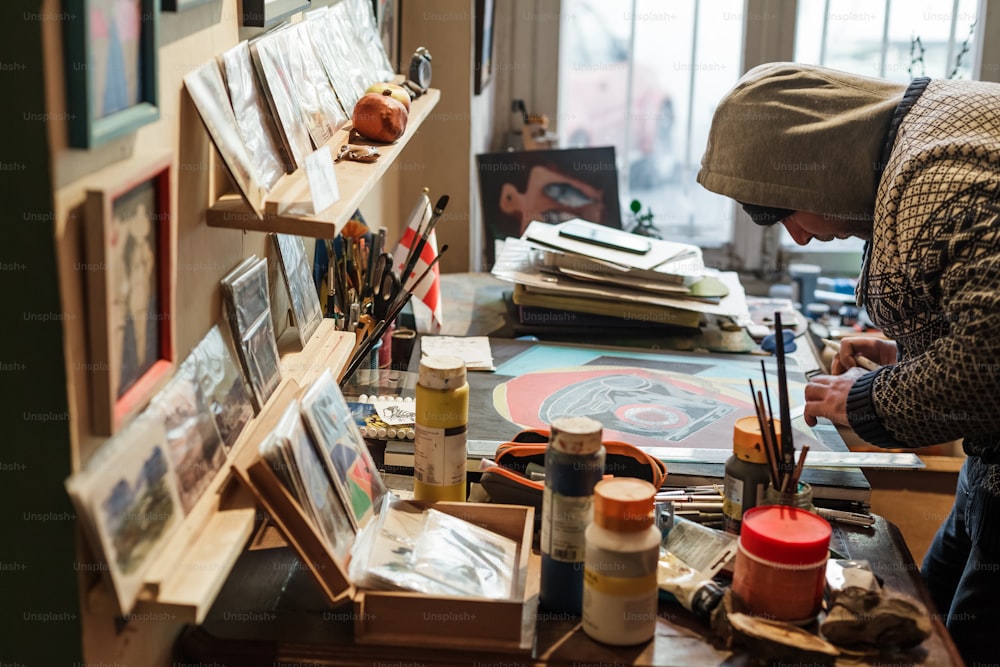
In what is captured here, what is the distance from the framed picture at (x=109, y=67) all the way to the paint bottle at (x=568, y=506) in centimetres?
59

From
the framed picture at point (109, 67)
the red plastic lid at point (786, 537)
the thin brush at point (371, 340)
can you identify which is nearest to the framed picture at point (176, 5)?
the framed picture at point (109, 67)

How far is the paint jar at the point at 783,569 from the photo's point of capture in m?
1.26

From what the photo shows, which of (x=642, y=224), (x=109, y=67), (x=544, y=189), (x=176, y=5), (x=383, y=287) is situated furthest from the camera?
(x=642, y=224)

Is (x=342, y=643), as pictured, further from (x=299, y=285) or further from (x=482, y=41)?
(x=482, y=41)

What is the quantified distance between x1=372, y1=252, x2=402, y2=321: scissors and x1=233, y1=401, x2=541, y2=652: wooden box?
792mm

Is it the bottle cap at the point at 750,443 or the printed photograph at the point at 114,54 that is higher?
the printed photograph at the point at 114,54

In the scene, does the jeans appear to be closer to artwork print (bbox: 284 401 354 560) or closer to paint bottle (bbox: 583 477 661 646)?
paint bottle (bbox: 583 477 661 646)

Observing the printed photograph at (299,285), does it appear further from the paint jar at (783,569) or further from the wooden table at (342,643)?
the paint jar at (783,569)

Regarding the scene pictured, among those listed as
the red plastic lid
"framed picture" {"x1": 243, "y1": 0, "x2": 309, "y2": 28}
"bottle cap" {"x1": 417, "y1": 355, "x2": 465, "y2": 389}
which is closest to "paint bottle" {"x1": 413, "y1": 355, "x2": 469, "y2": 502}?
"bottle cap" {"x1": 417, "y1": 355, "x2": 465, "y2": 389}

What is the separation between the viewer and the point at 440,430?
1452mm

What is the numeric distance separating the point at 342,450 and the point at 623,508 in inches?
15.3

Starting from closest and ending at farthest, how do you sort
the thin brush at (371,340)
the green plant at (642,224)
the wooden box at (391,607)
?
the wooden box at (391,607) → the thin brush at (371,340) → the green plant at (642,224)

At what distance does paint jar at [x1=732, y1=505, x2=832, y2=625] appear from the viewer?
126 centimetres

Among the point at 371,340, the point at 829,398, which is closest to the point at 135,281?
the point at 371,340
